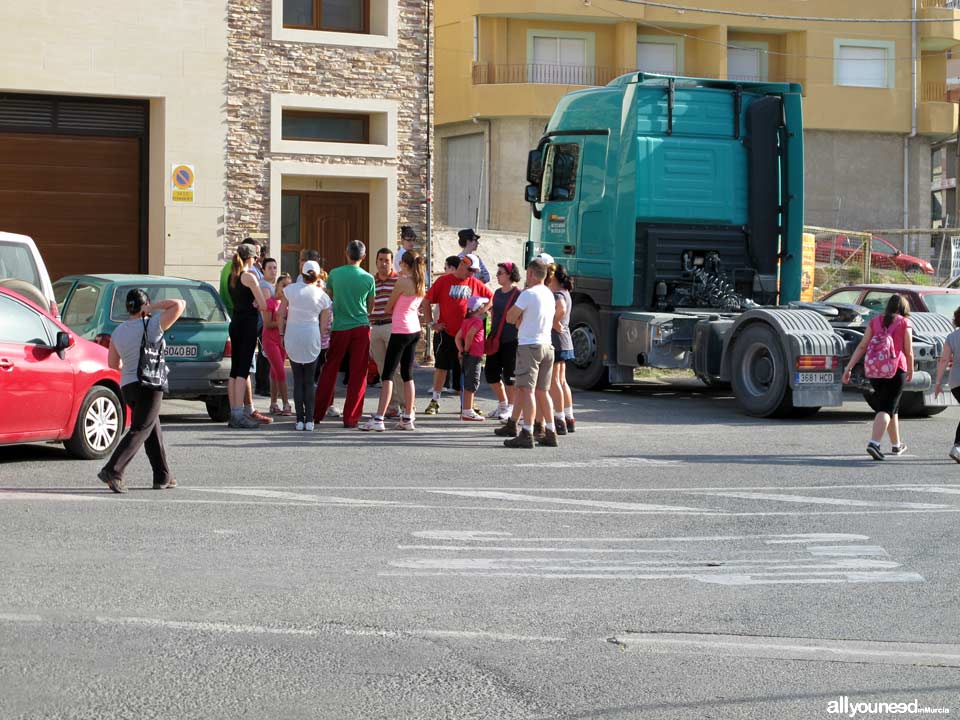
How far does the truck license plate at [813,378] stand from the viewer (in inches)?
645

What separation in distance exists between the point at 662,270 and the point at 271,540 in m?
11.4

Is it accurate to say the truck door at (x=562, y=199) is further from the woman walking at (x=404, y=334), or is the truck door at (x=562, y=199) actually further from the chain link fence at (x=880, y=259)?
the chain link fence at (x=880, y=259)

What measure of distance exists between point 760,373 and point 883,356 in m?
3.67

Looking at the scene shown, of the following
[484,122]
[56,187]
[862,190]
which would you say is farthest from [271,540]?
[862,190]

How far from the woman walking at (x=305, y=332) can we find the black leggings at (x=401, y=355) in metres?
0.68

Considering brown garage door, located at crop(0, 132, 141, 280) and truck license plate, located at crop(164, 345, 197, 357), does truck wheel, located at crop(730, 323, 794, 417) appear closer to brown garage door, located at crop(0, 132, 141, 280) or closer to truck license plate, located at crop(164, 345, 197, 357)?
truck license plate, located at crop(164, 345, 197, 357)

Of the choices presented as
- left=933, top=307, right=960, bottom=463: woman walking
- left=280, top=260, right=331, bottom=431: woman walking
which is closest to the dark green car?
left=280, top=260, right=331, bottom=431: woman walking

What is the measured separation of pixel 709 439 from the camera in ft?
49.5

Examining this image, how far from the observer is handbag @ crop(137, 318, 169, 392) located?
35.6 ft

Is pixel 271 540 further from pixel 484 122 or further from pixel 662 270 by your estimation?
pixel 484 122

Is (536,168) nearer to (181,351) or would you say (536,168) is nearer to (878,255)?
(181,351)

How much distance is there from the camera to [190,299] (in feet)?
52.4

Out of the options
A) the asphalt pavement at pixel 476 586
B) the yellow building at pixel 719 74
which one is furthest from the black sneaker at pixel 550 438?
the yellow building at pixel 719 74

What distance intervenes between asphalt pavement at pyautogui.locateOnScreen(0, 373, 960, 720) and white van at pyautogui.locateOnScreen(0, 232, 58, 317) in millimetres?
1802
